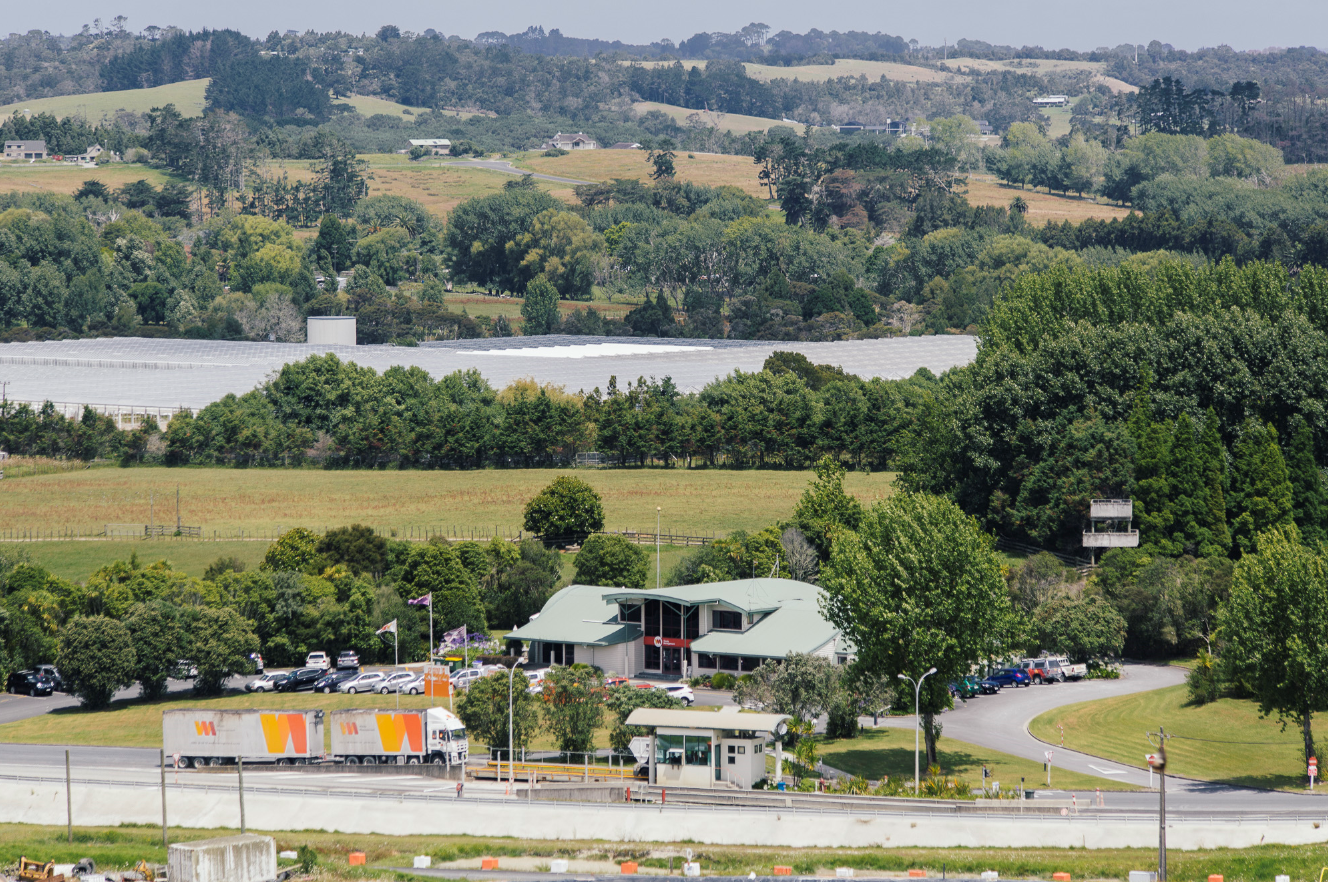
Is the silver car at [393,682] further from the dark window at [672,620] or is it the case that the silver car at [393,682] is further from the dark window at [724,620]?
the dark window at [724,620]

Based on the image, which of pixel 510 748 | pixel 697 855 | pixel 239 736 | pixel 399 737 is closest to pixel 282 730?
pixel 239 736

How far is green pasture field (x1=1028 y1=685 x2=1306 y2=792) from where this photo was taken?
66.1 m

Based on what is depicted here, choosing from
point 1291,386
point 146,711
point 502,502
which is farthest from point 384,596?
point 1291,386

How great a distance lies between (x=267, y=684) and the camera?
8338 centimetres

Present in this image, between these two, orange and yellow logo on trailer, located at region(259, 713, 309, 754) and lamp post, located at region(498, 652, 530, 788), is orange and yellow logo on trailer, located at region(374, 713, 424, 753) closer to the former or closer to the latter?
orange and yellow logo on trailer, located at region(259, 713, 309, 754)

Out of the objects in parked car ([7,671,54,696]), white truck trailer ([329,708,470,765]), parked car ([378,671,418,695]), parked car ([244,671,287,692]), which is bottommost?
parked car ([7,671,54,696])

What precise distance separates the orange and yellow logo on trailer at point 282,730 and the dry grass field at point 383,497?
45114 millimetres

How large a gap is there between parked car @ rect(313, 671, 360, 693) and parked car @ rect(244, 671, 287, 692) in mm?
1962

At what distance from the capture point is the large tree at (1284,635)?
6431cm

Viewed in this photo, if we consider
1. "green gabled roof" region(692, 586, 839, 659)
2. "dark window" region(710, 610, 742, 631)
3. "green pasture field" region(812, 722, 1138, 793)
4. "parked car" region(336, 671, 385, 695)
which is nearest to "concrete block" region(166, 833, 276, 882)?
"green pasture field" region(812, 722, 1138, 793)

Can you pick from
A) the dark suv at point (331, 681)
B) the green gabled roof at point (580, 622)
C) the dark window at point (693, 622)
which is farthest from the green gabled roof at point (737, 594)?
the dark suv at point (331, 681)

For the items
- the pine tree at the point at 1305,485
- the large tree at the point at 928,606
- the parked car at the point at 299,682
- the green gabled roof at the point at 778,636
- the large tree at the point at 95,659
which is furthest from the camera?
the pine tree at the point at 1305,485

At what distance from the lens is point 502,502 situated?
12294 centimetres

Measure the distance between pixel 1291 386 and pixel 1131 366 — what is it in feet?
33.2
